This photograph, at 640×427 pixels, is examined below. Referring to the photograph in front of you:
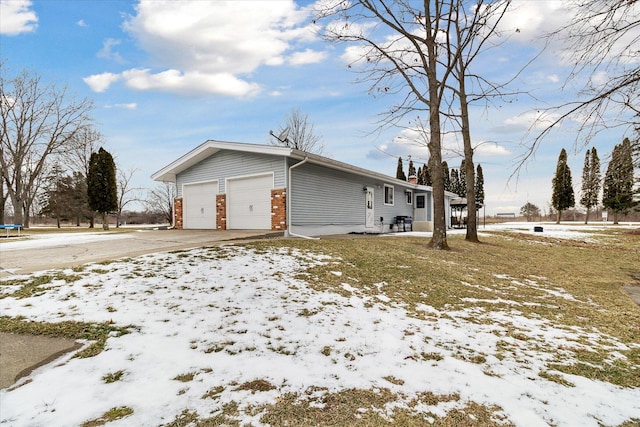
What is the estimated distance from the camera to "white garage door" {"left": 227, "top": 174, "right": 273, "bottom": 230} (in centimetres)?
1142

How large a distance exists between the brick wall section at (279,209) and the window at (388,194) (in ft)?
28.8

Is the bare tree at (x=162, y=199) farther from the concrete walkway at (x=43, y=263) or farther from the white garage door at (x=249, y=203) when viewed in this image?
the concrete walkway at (x=43, y=263)

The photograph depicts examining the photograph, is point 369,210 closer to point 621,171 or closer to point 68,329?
point 621,171

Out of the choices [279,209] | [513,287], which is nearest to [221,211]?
[279,209]

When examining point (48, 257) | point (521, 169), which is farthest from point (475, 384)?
point (48, 257)

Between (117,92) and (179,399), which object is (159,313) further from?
(117,92)

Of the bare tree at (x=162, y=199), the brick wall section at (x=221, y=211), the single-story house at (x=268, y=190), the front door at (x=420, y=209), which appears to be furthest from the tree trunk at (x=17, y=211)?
the front door at (x=420, y=209)

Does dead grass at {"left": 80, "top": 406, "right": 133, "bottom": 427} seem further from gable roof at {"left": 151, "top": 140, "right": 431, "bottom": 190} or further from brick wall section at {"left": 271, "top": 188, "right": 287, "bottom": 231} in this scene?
brick wall section at {"left": 271, "top": 188, "right": 287, "bottom": 231}

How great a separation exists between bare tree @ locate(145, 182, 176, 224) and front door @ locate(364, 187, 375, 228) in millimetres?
25517

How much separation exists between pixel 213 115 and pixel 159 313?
12.8 m

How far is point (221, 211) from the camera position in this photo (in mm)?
12617

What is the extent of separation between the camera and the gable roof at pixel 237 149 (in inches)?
412

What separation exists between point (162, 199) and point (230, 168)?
2681cm

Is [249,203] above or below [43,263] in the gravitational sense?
above
